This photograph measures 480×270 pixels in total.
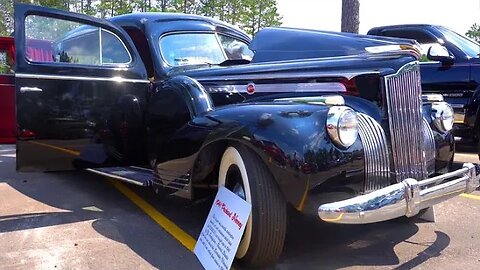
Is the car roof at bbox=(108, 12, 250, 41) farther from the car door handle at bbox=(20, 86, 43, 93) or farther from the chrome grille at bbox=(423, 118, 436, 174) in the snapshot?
the chrome grille at bbox=(423, 118, 436, 174)

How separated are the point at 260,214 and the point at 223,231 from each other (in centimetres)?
35

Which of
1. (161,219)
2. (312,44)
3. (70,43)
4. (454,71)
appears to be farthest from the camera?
(454,71)

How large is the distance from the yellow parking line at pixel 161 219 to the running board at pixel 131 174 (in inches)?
14.5

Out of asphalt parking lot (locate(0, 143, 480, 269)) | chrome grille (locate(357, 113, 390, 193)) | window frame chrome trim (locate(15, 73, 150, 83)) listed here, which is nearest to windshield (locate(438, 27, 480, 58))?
asphalt parking lot (locate(0, 143, 480, 269))

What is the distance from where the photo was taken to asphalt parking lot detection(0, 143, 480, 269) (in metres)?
3.42

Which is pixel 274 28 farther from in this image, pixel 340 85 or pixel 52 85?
pixel 52 85

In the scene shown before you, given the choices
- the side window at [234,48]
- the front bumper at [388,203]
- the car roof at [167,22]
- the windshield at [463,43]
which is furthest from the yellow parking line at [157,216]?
the windshield at [463,43]

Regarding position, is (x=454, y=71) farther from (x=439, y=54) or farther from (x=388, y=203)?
(x=388, y=203)

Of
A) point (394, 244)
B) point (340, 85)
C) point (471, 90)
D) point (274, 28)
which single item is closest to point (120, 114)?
point (274, 28)

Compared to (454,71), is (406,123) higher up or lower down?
lower down

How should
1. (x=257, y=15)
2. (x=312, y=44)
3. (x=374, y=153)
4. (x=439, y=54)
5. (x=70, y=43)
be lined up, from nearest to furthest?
(x=374, y=153), (x=312, y=44), (x=70, y=43), (x=439, y=54), (x=257, y=15)

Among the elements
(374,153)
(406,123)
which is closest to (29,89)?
(374,153)

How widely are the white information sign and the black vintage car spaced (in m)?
0.08

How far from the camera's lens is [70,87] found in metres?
4.62
